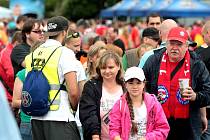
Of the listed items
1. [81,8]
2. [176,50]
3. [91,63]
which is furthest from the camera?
[81,8]

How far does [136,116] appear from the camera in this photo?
6.28 metres

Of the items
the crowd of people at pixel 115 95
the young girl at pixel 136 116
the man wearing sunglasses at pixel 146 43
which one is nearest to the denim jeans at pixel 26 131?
the crowd of people at pixel 115 95

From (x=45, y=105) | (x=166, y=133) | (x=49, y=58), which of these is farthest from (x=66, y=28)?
(x=166, y=133)

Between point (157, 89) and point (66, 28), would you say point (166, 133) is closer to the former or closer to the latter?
point (157, 89)

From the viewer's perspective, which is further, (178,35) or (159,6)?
(159,6)

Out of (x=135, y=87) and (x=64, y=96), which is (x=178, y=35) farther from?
(x=64, y=96)

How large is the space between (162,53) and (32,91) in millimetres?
1627

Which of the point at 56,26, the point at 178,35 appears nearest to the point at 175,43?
the point at 178,35

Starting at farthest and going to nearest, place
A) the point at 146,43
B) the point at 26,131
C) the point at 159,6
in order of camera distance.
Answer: the point at 159,6
the point at 146,43
the point at 26,131

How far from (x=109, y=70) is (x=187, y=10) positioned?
1110 inches

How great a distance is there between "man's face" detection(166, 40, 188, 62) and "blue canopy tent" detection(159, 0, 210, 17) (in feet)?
90.7

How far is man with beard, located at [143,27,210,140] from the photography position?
672 centimetres

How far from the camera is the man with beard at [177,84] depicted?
6723 mm

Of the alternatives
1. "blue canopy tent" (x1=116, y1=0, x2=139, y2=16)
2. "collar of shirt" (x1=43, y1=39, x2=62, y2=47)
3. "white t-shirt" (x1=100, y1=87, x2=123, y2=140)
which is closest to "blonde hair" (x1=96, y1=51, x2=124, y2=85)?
"white t-shirt" (x1=100, y1=87, x2=123, y2=140)
